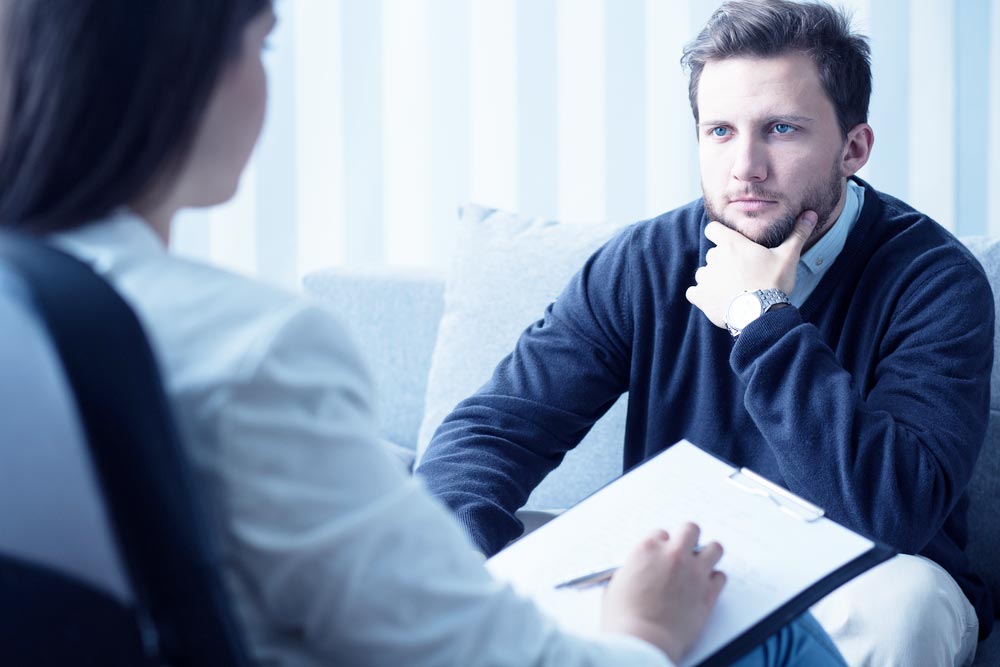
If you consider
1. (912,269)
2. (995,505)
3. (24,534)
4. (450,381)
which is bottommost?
(995,505)

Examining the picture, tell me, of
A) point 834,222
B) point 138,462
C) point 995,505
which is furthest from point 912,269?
point 138,462

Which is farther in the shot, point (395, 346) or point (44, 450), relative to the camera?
point (395, 346)

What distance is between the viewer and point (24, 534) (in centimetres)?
51

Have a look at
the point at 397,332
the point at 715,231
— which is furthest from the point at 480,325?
the point at 715,231

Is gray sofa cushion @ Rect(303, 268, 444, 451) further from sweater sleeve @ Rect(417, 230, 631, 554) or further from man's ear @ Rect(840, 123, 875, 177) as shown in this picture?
man's ear @ Rect(840, 123, 875, 177)

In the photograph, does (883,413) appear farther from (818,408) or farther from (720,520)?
(720,520)

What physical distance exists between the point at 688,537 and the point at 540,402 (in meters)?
0.73

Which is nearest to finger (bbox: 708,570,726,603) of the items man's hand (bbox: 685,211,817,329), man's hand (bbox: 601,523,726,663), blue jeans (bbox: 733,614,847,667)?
man's hand (bbox: 601,523,726,663)

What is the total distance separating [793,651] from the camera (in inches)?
35.9

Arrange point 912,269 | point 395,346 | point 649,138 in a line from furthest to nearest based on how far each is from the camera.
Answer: point 649,138 → point 395,346 → point 912,269

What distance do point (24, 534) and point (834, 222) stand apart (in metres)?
1.27

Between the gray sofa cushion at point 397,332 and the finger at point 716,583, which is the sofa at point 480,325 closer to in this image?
the gray sofa cushion at point 397,332

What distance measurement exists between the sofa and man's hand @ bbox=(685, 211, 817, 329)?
0.31 meters

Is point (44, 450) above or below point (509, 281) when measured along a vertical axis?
above
